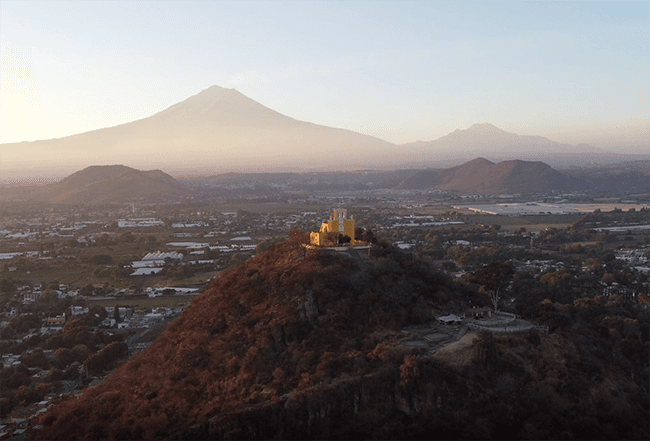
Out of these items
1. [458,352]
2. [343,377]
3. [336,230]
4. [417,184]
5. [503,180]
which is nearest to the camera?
[343,377]

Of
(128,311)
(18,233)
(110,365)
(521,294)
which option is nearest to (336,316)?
(110,365)

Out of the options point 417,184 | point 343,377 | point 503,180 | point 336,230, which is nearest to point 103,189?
point 417,184

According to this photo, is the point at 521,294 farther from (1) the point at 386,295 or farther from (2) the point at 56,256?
(2) the point at 56,256

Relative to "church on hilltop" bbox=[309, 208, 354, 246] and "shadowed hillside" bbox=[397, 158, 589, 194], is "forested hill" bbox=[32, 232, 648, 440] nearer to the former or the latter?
"church on hilltop" bbox=[309, 208, 354, 246]

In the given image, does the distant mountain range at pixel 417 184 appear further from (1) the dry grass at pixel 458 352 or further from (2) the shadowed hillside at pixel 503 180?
(1) the dry grass at pixel 458 352

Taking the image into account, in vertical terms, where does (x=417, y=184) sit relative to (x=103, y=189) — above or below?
below

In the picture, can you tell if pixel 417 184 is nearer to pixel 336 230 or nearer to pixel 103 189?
pixel 103 189

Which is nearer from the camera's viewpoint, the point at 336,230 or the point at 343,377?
the point at 343,377
